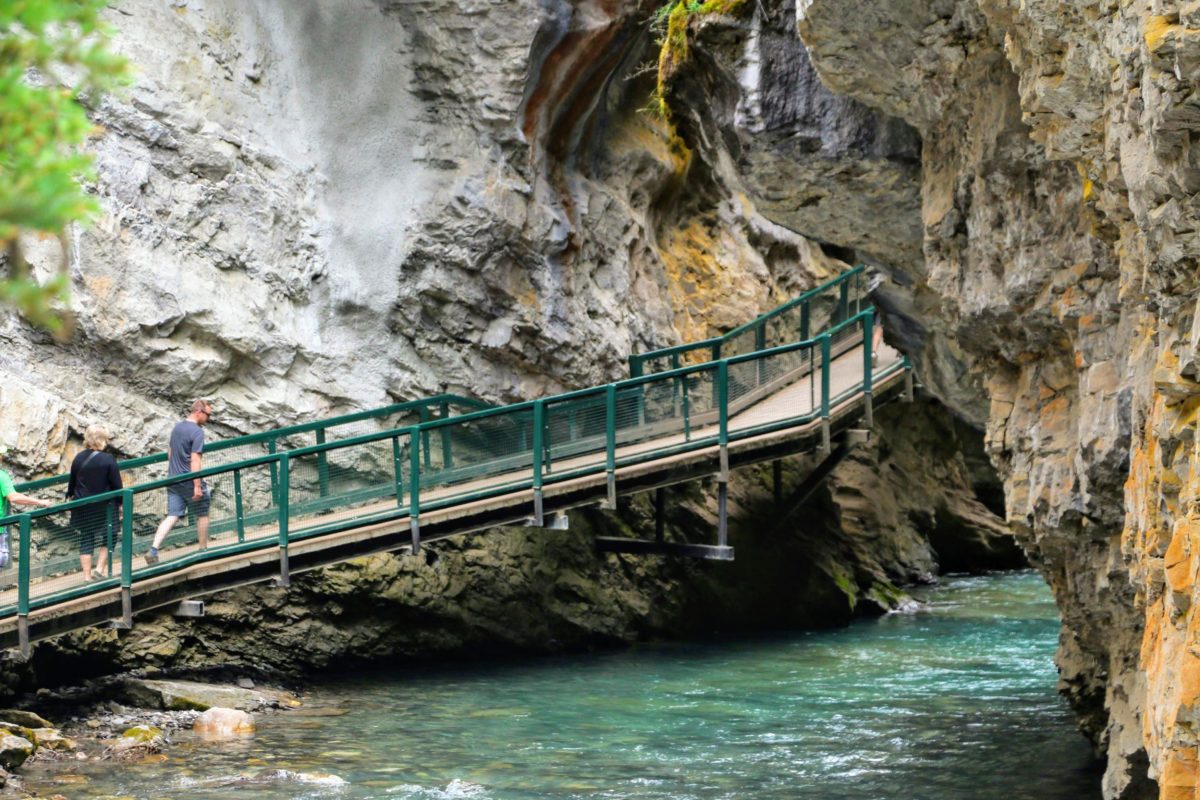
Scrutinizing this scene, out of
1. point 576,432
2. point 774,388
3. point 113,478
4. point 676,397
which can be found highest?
point 774,388

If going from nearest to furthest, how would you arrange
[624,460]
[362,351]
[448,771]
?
[448,771]
[624,460]
[362,351]

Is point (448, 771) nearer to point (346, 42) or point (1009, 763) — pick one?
point (1009, 763)

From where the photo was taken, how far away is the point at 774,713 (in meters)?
15.3

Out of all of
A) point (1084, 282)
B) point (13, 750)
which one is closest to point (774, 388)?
point (1084, 282)

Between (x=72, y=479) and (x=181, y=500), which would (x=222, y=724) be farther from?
(x=72, y=479)

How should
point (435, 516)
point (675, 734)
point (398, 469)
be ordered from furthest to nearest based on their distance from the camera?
point (435, 516)
point (398, 469)
point (675, 734)

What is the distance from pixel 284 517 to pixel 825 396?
7.38m

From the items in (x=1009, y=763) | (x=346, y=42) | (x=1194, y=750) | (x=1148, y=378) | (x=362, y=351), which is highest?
(x=346, y=42)

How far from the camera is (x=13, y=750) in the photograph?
12328mm

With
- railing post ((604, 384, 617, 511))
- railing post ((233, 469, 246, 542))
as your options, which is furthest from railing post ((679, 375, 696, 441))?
railing post ((233, 469, 246, 542))

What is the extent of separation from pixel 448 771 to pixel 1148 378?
6.86m

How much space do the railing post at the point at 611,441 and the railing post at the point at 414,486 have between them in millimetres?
2322

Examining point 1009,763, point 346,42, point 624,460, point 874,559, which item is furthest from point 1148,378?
point 874,559

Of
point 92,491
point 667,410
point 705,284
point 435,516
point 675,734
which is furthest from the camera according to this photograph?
point 705,284
